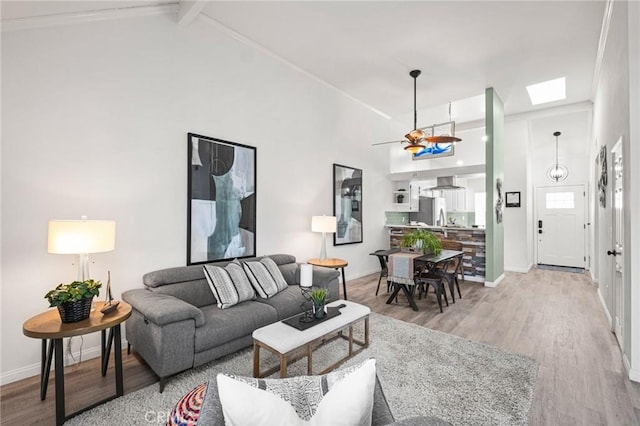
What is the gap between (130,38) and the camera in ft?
9.50

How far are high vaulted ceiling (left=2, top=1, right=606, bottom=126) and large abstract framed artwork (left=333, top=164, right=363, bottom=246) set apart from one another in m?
1.57

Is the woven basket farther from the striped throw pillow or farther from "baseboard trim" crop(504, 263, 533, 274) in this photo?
"baseboard trim" crop(504, 263, 533, 274)

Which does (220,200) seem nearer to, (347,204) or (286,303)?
(286,303)

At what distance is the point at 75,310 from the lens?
78.3 inches

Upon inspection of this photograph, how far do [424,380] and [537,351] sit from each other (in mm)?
1429

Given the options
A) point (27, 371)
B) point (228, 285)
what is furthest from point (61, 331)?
point (228, 285)

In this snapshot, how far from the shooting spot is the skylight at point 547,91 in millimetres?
5195

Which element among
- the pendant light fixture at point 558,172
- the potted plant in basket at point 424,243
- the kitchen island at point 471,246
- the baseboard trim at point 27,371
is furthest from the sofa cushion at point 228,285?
the pendant light fixture at point 558,172

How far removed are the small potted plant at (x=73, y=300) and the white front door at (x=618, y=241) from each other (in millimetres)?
4511

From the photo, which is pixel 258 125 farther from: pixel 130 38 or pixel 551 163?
pixel 551 163

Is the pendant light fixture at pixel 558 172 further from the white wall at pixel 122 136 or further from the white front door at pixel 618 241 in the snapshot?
the white wall at pixel 122 136

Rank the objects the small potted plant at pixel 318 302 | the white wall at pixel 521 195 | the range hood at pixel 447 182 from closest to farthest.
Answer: the small potted plant at pixel 318 302
the white wall at pixel 521 195
the range hood at pixel 447 182

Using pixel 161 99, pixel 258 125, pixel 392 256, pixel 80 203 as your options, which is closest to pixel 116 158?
pixel 80 203

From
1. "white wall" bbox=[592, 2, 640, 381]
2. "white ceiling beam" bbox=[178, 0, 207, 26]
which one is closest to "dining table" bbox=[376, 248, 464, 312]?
"white wall" bbox=[592, 2, 640, 381]
